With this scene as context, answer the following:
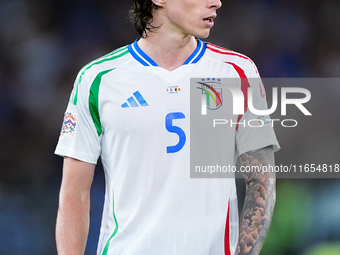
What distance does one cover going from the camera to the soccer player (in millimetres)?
1970

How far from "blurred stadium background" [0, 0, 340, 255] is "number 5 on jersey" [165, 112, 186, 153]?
2.44 metres

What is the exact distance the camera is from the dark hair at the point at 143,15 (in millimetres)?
2258

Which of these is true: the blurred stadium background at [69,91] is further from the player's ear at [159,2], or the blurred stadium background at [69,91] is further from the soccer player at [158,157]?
the soccer player at [158,157]

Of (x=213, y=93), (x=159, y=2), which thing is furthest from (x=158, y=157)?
(x=159, y=2)

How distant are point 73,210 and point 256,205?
722 millimetres

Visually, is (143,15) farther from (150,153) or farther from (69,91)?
(69,91)

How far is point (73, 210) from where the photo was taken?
6.70 ft

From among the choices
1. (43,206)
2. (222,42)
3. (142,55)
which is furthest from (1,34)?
(142,55)

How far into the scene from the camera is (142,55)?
7.09ft

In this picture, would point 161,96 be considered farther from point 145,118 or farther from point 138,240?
point 138,240

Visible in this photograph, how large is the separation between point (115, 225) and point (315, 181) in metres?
2.82

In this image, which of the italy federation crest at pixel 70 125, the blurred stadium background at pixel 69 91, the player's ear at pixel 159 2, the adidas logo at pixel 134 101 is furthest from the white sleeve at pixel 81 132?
the blurred stadium background at pixel 69 91

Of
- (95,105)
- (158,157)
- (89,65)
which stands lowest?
(158,157)

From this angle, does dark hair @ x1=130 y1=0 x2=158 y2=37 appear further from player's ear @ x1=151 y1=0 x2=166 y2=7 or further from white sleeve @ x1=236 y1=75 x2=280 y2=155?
white sleeve @ x1=236 y1=75 x2=280 y2=155
